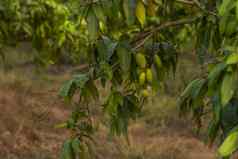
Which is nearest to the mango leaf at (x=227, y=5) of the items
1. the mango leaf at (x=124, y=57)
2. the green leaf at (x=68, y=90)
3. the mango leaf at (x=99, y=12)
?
the mango leaf at (x=99, y=12)

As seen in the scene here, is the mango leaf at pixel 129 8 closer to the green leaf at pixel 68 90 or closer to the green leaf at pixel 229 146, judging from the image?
the green leaf at pixel 68 90

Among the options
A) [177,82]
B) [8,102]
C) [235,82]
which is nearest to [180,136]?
[8,102]

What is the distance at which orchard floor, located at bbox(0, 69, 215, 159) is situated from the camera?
26.8ft

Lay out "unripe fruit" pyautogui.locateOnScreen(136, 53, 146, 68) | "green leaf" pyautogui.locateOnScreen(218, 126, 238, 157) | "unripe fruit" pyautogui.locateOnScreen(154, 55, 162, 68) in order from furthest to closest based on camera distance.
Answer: "unripe fruit" pyautogui.locateOnScreen(154, 55, 162, 68) → "unripe fruit" pyautogui.locateOnScreen(136, 53, 146, 68) → "green leaf" pyautogui.locateOnScreen(218, 126, 238, 157)

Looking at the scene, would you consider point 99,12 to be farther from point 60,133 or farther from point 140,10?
point 60,133

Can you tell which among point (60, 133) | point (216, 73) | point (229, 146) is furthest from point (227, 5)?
point (60, 133)

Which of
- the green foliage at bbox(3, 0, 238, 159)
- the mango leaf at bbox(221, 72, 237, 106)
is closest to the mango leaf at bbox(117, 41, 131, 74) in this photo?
the green foliage at bbox(3, 0, 238, 159)

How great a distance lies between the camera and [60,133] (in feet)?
30.6

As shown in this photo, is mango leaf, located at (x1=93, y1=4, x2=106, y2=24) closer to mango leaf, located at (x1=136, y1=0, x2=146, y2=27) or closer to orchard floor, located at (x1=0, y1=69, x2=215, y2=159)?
mango leaf, located at (x1=136, y1=0, x2=146, y2=27)

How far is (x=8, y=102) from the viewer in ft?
31.9

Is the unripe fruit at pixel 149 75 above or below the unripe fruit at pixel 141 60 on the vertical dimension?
below

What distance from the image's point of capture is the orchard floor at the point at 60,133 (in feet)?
26.8

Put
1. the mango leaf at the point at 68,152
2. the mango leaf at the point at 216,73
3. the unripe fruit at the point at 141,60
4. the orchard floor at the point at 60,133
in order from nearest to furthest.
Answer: the mango leaf at the point at 216,73
the mango leaf at the point at 68,152
the unripe fruit at the point at 141,60
the orchard floor at the point at 60,133

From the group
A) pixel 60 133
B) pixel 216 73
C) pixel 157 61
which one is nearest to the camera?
pixel 216 73
